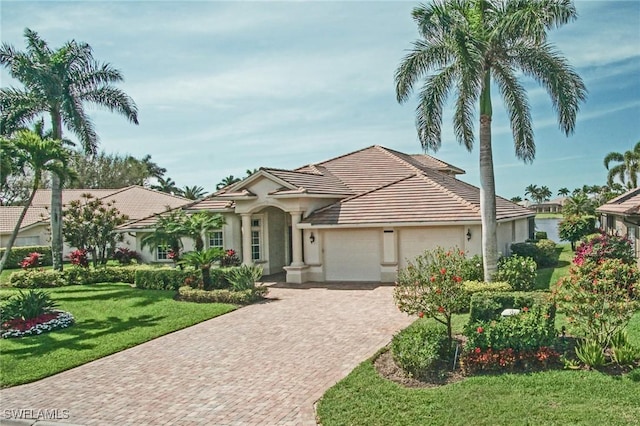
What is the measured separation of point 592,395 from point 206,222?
637 inches

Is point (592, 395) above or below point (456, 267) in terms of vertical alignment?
below

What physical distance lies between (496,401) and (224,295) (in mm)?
11934

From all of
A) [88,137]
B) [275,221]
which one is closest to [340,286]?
[275,221]

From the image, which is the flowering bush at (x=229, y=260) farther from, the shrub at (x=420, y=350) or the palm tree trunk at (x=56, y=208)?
the shrub at (x=420, y=350)

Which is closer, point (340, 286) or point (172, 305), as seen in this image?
point (172, 305)

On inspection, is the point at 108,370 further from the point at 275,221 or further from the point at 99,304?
the point at 275,221

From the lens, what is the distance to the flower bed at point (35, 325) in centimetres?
1371

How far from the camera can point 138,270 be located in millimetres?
22062

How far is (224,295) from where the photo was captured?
17.8 m

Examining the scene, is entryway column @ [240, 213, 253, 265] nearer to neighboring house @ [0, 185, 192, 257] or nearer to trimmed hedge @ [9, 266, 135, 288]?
trimmed hedge @ [9, 266, 135, 288]

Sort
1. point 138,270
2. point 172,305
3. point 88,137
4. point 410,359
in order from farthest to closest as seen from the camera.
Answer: point 88,137
point 138,270
point 172,305
point 410,359

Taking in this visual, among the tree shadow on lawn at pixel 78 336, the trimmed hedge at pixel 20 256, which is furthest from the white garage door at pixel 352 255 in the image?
the trimmed hedge at pixel 20 256

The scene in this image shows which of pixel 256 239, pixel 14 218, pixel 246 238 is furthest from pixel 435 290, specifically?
pixel 14 218

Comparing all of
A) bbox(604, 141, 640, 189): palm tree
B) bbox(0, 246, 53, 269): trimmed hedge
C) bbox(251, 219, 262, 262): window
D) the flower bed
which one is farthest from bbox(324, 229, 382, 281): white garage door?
bbox(604, 141, 640, 189): palm tree
